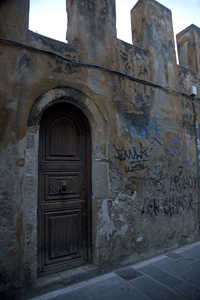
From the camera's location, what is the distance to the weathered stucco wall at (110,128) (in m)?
2.48

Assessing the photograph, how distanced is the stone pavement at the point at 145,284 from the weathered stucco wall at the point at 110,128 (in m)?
0.23

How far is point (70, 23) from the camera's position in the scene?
3404mm

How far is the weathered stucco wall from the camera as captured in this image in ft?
8.13

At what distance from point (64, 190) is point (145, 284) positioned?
5.39 ft

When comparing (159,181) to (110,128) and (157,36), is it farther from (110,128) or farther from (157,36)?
(157,36)

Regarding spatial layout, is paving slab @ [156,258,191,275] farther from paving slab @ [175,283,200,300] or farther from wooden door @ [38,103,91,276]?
wooden door @ [38,103,91,276]

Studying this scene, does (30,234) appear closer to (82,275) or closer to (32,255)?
(32,255)

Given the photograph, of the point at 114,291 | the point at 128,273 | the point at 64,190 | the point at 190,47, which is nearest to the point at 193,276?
the point at 128,273

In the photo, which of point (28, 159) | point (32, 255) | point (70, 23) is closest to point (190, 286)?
point (32, 255)

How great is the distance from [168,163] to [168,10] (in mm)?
3399

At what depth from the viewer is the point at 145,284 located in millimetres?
2686

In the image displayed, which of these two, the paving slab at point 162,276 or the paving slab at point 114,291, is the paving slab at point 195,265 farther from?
the paving slab at point 114,291

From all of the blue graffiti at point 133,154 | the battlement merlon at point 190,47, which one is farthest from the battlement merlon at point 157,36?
the blue graffiti at point 133,154

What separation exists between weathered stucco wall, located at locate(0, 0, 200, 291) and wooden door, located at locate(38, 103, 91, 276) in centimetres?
17
